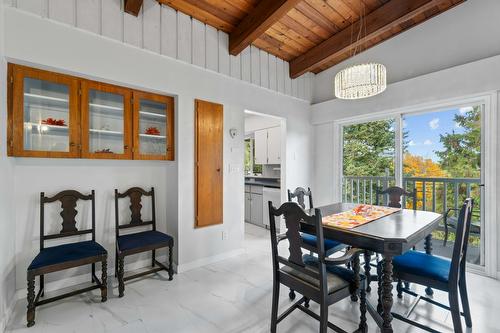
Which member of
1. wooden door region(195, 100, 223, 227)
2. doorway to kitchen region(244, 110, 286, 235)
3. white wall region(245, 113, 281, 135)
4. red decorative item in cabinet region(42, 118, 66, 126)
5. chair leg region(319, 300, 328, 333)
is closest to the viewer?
chair leg region(319, 300, 328, 333)

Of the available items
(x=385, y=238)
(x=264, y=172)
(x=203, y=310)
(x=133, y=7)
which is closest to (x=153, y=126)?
(x=133, y=7)

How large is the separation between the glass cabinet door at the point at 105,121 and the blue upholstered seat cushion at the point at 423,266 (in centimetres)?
289

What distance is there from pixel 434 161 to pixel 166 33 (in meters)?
3.92

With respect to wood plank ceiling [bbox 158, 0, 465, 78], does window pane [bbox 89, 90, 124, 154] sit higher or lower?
lower

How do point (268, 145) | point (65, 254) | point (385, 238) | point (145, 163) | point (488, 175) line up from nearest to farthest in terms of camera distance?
point (385, 238) < point (65, 254) < point (488, 175) < point (145, 163) < point (268, 145)

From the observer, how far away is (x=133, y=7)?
2590 millimetres

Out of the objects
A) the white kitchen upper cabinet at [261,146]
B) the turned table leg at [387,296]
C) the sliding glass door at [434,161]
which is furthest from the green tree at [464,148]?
the white kitchen upper cabinet at [261,146]

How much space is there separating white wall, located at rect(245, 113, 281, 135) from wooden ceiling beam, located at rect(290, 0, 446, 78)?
117cm

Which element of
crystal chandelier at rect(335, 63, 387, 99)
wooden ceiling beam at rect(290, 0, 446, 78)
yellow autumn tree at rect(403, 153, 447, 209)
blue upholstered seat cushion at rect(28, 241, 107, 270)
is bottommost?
blue upholstered seat cushion at rect(28, 241, 107, 270)

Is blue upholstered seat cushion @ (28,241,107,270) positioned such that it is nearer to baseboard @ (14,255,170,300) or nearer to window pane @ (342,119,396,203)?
baseboard @ (14,255,170,300)

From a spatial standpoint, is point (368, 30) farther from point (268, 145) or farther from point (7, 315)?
point (7, 315)

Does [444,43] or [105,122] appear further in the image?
[444,43]

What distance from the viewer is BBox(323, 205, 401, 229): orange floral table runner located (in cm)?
203

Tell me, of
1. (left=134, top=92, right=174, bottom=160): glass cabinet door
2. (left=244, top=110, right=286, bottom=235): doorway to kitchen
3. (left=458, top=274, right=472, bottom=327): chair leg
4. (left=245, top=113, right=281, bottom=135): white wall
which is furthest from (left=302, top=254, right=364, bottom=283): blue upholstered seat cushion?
(left=245, top=113, right=281, bottom=135): white wall
